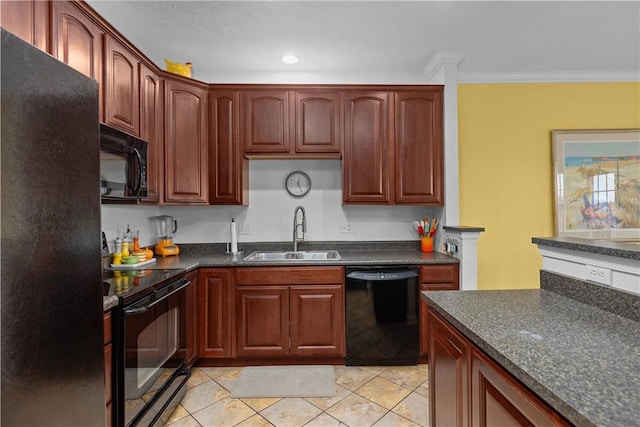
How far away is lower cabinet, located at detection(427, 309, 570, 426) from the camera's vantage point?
0.77m

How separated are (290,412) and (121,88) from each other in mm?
2342

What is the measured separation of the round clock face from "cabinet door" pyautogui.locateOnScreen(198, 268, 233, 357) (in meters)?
1.04

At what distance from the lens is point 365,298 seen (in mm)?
2498

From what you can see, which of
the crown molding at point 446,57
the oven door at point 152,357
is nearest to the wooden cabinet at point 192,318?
the oven door at point 152,357

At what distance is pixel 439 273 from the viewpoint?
256 centimetres

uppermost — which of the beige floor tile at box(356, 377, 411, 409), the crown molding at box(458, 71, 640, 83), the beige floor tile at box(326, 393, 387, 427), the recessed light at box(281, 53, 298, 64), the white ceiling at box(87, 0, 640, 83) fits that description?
the white ceiling at box(87, 0, 640, 83)

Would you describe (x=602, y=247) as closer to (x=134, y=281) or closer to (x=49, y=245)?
(x=49, y=245)

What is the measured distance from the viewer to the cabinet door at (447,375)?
3.63 feet

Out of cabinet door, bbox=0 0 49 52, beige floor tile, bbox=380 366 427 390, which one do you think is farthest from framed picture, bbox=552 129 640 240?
cabinet door, bbox=0 0 49 52

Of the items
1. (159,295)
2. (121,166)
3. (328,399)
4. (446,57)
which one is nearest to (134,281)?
(159,295)

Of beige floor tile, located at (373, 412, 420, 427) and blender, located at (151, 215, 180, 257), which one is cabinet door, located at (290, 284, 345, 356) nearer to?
beige floor tile, located at (373, 412, 420, 427)

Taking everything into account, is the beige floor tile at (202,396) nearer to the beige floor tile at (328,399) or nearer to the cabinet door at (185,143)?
the beige floor tile at (328,399)

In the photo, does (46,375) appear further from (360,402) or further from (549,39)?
(549,39)

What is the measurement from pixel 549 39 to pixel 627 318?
8.32 ft
